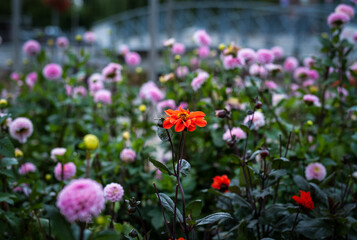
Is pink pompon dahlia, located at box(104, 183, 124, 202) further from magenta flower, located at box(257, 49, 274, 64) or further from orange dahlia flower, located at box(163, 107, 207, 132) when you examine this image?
magenta flower, located at box(257, 49, 274, 64)

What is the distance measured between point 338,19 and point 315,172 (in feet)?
2.31

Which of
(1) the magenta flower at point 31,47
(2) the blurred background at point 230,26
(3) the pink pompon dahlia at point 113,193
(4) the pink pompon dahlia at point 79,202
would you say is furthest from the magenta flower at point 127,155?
(2) the blurred background at point 230,26

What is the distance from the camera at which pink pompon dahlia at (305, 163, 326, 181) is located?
1013mm

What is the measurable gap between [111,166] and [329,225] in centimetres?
73

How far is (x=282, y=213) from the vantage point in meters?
0.91

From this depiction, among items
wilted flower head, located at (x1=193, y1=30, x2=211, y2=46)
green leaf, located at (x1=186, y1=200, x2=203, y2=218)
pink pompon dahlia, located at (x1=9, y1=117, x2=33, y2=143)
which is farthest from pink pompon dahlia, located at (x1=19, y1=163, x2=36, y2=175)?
wilted flower head, located at (x1=193, y1=30, x2=211, y2=46)

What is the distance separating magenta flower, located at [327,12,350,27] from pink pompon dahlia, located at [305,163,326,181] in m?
0.67

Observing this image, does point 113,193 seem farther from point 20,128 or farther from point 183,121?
point 20,128

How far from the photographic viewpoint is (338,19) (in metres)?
1.33

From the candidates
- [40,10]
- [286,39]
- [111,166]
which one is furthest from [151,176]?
[40,10]

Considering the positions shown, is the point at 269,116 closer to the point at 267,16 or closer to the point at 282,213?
the point at 282,213

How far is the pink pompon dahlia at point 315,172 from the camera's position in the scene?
1.01 metres

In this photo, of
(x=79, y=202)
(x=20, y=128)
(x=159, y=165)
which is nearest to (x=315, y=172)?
(x=159, y=165)

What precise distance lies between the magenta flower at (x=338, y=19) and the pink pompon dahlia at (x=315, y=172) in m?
0.67
